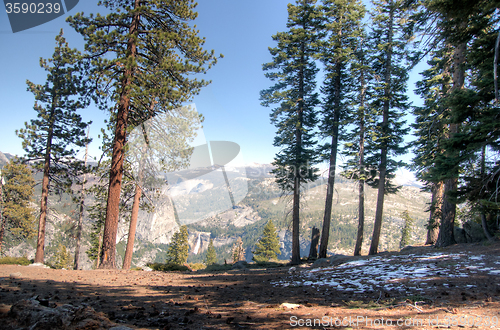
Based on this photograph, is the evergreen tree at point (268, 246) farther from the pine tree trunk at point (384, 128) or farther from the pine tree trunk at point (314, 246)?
the pine tree trunk at point (384, 128)

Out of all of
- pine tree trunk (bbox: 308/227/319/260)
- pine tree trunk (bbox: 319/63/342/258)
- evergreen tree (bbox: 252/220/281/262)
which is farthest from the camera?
evergreen tree (bbox: 252/220/281/262)

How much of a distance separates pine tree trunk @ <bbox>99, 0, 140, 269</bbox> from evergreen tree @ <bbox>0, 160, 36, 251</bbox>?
19.7m

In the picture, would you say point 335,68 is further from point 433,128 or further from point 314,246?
point 314,246

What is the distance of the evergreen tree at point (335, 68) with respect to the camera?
15.7m

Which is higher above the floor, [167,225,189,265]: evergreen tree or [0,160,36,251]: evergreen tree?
[0,160,36,251]: evergreen tree

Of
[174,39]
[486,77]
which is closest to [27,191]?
[174,39]

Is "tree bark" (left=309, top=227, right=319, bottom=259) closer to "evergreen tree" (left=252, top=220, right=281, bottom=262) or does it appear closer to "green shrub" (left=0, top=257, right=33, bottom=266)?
"green shrub" (left=0, top=257, right=33, bottom=266)

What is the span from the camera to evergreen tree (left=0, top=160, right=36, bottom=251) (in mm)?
21969

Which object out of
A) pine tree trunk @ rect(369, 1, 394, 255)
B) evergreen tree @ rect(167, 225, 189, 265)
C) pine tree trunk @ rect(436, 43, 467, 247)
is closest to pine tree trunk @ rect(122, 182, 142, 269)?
pine tree trunk @ rect(369, 1, 394, 255)

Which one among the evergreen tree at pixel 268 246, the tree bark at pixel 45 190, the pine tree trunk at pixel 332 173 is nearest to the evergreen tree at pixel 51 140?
the tree bark at pixel 45 190

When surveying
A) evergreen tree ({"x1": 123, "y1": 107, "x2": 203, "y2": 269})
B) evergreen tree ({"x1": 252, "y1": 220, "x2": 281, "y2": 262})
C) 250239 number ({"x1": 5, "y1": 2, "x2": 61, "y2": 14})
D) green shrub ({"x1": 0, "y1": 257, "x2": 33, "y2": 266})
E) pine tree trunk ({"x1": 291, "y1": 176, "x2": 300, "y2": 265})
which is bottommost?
evergreen tree ({"x1": 252, "y1": 220, "x2": 281, "y2": 262})

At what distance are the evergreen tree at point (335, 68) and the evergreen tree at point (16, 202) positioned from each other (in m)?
27.9

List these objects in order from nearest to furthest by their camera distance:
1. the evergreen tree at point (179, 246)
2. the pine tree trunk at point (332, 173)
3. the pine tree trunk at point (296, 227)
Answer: the pine tree trunk at point (296, 227) < the pine tree trunk at point (332, 173) < the evergreen tree at point (179, 246)

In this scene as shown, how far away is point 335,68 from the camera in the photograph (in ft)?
55.3
